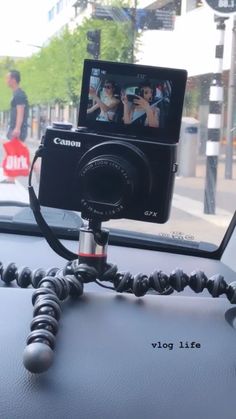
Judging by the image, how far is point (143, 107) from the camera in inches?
61.5

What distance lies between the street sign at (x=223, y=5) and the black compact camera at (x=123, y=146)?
972 mm

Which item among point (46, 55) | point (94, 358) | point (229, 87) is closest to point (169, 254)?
point (229, 87)

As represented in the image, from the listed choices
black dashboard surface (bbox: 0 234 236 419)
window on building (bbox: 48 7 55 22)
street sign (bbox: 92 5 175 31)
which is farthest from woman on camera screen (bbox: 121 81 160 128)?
window on building (bbox: 48 7 55 22)

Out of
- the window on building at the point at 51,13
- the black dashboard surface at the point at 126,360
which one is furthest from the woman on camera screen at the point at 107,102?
the window on building at the point at 51,13

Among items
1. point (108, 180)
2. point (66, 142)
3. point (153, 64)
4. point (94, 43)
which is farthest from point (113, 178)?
point (94, 43)

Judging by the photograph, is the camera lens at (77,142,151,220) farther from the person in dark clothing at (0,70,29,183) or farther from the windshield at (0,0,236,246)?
the person in dark clothing at (0,70,29,183)

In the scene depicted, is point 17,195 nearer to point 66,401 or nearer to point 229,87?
point 229,87

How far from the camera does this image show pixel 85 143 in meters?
1.60

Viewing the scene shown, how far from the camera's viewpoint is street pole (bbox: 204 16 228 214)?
2518 millimetres

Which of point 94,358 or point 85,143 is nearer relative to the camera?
point 94,358

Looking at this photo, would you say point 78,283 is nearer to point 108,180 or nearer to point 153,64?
point 108,180

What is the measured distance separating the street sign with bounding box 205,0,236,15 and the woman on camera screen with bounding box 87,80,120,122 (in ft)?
3.31

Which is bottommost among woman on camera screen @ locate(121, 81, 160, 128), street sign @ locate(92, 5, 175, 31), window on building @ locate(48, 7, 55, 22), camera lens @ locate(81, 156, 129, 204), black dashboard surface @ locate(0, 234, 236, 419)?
black dashboard surface @ locate(0, 234, 236, 419)

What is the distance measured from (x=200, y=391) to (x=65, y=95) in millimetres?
1468
